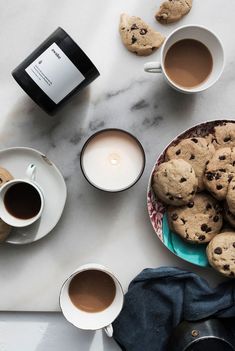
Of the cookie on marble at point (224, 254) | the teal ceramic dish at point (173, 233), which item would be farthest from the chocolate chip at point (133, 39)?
the cookie on marble at point (224, 254)

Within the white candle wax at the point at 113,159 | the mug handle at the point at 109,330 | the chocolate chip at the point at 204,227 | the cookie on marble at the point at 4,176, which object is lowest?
the mug handle at the point at 109,330

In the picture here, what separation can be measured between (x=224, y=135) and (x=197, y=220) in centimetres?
18

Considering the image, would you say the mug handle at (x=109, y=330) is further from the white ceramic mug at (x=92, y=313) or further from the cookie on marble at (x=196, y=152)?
the cookie on marble at (x=196, y=152)

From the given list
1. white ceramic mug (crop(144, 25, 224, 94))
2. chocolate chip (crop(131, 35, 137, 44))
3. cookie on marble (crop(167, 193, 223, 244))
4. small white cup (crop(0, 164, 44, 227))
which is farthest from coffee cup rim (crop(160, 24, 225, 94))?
small white cup (crop(0, 164, 44, 227))

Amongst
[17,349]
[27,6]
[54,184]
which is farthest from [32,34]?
[17,349]

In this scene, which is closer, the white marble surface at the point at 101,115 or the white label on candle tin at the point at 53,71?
the white label on candle tin at the point at 53,71

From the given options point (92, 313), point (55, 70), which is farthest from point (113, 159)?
point (92, 313)

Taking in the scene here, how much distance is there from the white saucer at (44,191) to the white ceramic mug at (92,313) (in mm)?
120

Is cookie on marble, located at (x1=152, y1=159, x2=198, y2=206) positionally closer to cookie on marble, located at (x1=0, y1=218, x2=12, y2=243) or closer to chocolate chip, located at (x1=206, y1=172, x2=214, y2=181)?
chocolate chip, located at (x1=206, y1=172, x2=214, y2=181)

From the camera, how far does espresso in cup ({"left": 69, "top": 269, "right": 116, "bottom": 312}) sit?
44.9 inches

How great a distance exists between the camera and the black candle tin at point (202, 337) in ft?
3.64

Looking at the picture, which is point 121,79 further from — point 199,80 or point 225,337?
point 225,337

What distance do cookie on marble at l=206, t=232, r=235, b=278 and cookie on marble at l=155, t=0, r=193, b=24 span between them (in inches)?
18.5

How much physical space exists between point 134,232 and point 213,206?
182 millimetres
